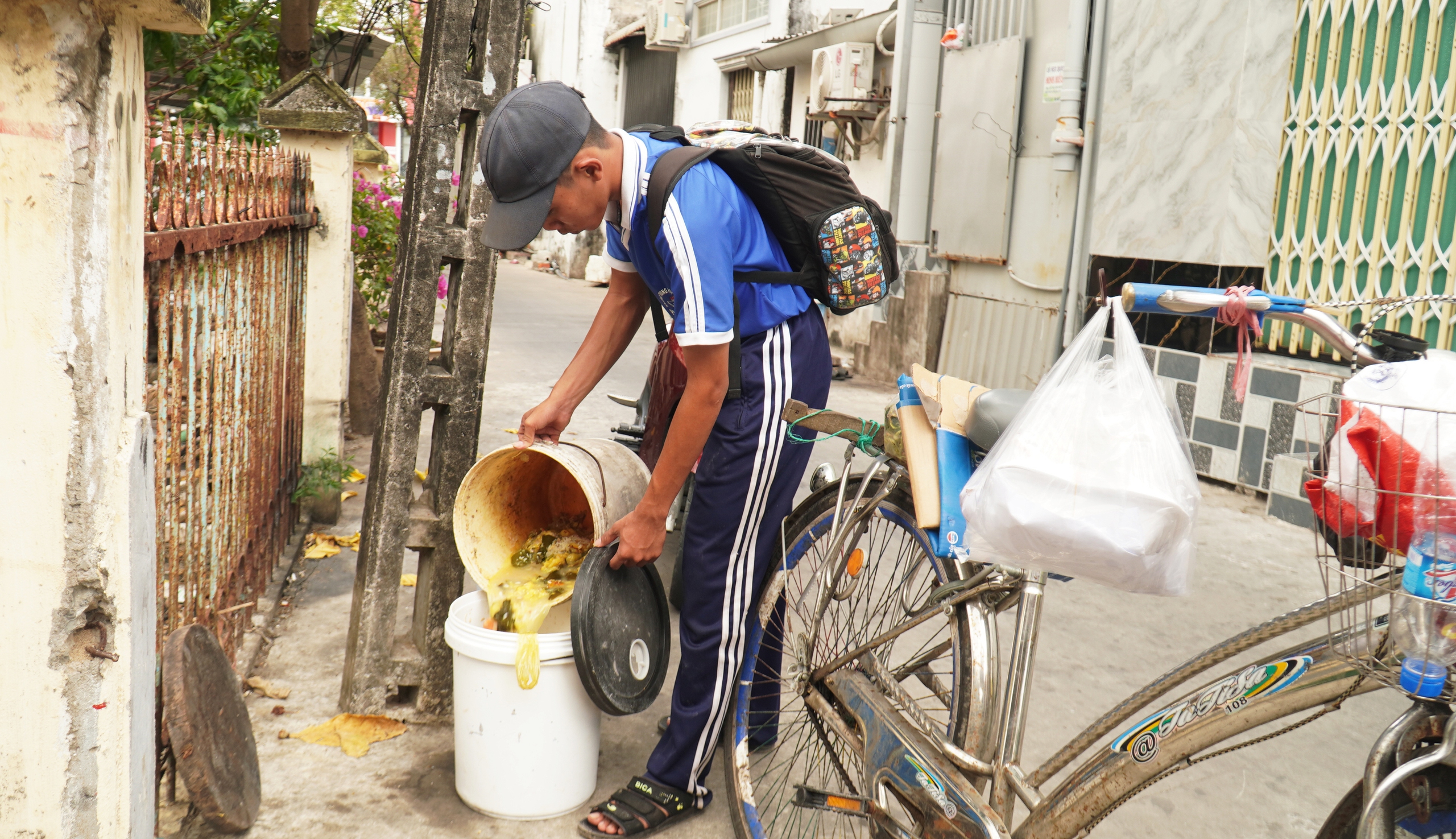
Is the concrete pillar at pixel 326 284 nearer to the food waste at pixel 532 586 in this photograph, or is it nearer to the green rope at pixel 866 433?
the food waste at pixel 532 586

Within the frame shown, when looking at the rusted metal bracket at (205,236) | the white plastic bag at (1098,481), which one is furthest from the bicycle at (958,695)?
the rusted metal bracket at (205,236)

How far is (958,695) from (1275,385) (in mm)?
4177

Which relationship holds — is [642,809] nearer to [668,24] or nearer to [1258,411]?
[1258,411]

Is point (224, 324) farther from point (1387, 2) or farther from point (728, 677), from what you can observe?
point (1387, 2)

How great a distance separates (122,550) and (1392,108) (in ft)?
18.5

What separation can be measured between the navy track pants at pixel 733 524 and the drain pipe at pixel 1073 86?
494cm

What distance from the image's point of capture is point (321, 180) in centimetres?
524

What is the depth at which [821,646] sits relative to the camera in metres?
2.61

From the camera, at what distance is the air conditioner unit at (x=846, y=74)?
33.4 ft

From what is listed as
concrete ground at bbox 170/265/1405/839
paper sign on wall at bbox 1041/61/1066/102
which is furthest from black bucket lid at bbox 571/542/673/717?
paper sign on wall at bbox 1041/61/1066/102

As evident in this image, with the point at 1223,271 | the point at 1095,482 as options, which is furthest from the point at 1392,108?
the point at 1095,482

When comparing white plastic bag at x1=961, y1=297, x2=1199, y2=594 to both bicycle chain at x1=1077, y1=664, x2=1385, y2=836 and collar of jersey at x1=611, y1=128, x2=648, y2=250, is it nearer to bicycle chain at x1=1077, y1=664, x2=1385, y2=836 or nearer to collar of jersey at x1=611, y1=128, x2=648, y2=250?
bicycle chain at x1=1077, y1=664, x2=1385, y2=836

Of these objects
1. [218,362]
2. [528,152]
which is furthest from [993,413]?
[218,362]

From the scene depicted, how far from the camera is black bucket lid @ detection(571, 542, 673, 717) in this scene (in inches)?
102
